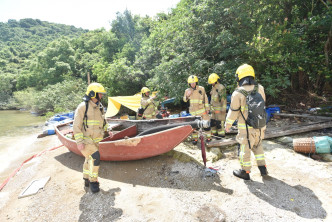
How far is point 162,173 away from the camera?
146 inches

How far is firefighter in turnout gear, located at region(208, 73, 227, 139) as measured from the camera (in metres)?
4.98

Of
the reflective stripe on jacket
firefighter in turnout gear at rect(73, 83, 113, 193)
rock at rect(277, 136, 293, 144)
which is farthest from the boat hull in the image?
rock at rect(277, 136, 293, 144)

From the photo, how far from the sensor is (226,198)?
2.79 meters

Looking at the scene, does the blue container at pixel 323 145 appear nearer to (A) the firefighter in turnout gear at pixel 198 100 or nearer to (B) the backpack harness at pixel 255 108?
(B) the backpack harness at pixel 255 108

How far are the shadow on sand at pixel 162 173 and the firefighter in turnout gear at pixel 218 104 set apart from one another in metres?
1.61

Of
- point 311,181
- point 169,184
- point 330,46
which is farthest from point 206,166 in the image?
point 330,46

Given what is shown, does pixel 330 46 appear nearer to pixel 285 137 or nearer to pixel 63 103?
pixel 285 137

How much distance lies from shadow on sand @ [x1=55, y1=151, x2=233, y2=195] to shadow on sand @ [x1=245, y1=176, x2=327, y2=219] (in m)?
0.49

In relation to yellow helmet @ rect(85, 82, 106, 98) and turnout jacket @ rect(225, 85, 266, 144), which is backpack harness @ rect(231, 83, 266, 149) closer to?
turnout jacket @ rect(225, 85, 266, 144)

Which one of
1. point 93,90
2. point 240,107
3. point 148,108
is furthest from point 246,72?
point 148,108

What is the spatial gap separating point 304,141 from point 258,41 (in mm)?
3490

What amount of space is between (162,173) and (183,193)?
2.54 feet

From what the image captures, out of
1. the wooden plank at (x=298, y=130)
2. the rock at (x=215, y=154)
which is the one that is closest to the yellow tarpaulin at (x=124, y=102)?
the rock at (x=215, y=154)

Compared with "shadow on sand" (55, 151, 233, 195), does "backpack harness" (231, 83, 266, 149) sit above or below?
above
